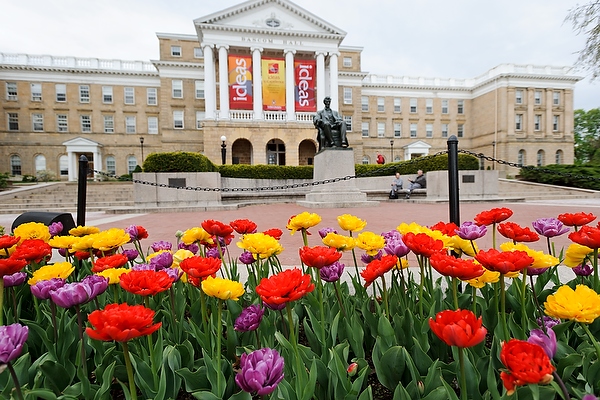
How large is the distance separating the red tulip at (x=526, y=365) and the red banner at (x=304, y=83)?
37.2m

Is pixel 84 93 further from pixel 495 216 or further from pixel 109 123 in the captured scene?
pixel 495 216

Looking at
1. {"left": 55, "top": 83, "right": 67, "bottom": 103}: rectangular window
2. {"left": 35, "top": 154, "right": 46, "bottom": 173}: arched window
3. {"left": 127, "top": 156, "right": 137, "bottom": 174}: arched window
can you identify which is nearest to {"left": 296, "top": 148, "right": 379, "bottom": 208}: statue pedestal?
{"left": 127, "top": 156, "right": 137, "bottom": 174}: arched window

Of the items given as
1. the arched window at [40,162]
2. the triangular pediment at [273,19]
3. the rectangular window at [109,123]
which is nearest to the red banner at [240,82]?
the triangular pediment at [273,19]

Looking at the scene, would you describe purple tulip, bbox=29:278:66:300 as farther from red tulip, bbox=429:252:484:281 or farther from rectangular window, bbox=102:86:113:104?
rectangular window, bbox=102:86:113:104

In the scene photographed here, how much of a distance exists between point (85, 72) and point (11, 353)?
5002 centimetres

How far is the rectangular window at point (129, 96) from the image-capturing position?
139ft

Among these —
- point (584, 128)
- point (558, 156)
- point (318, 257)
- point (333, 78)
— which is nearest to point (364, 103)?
point (333, 78)

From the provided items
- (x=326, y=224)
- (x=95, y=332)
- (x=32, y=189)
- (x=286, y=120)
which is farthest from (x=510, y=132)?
(x=95, y=332)

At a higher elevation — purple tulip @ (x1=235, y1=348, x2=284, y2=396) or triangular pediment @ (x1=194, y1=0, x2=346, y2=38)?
triangular pediment @ (x1=194, y1=0, x2=346, y2=38)

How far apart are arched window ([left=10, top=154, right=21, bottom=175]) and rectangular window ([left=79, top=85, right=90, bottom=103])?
9692mm

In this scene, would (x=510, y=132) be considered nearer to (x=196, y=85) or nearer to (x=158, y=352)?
(x=196, y=85)

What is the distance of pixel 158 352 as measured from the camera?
53.6 inches

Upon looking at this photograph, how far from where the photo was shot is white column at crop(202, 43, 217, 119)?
3468cm

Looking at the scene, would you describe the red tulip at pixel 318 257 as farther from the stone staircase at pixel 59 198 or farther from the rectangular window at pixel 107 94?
the rectangular window at pixel 107 94
